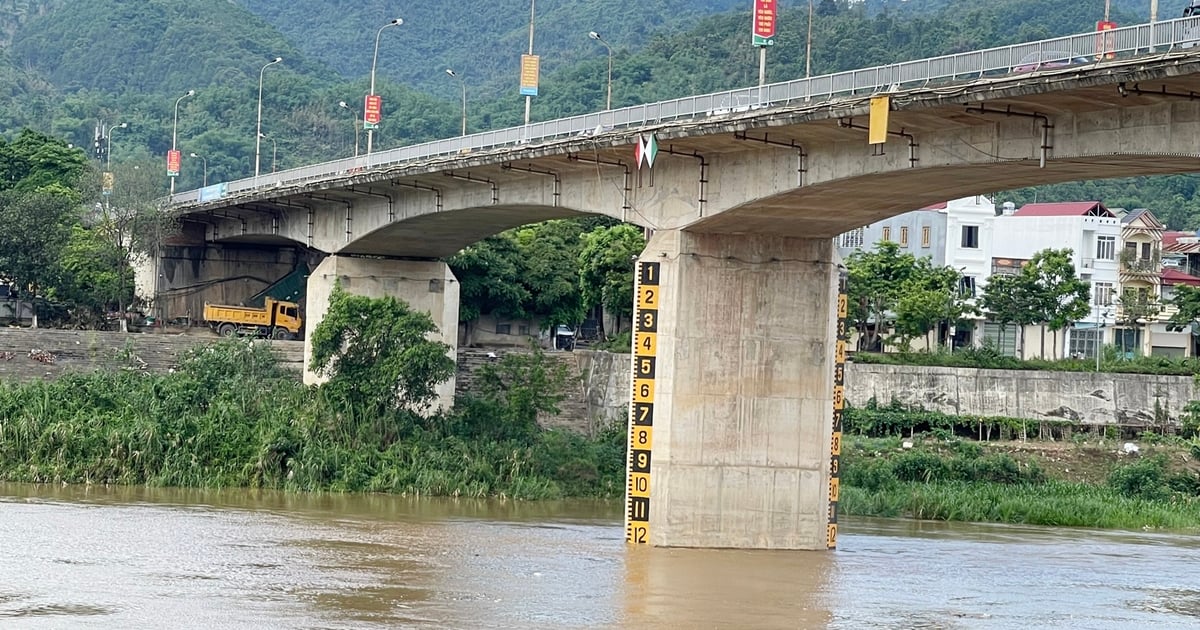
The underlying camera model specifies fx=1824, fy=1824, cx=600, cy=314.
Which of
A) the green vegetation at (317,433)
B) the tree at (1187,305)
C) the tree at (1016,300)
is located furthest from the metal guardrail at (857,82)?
the tree at (1187,305)

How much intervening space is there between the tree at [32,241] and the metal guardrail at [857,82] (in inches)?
958

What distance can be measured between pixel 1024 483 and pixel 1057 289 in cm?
1897

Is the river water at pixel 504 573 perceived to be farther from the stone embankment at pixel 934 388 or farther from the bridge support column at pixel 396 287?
the stone embankment at pixel 934 388

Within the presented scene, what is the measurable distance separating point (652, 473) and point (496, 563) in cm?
Result: 582

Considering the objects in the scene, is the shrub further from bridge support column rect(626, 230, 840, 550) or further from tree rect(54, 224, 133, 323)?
tree rect(54, 224, 133, 323)

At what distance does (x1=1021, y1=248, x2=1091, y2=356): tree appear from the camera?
72.7 m

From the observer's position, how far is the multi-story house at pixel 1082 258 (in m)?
82.1

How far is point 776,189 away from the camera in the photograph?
123 feet

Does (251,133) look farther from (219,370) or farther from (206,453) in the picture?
(206,453)

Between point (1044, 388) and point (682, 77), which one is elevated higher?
point (682, 77)

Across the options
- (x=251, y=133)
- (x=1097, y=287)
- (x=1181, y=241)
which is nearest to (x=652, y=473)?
(x=1097, y=287)

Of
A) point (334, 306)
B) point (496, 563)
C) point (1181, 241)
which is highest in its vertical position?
point (1181, 241)

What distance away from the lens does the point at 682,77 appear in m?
123

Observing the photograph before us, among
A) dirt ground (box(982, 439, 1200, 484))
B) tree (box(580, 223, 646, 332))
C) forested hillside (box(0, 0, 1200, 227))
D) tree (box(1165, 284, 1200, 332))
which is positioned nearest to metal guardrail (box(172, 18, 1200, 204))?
tree (box(580, 223, 646, 332))
